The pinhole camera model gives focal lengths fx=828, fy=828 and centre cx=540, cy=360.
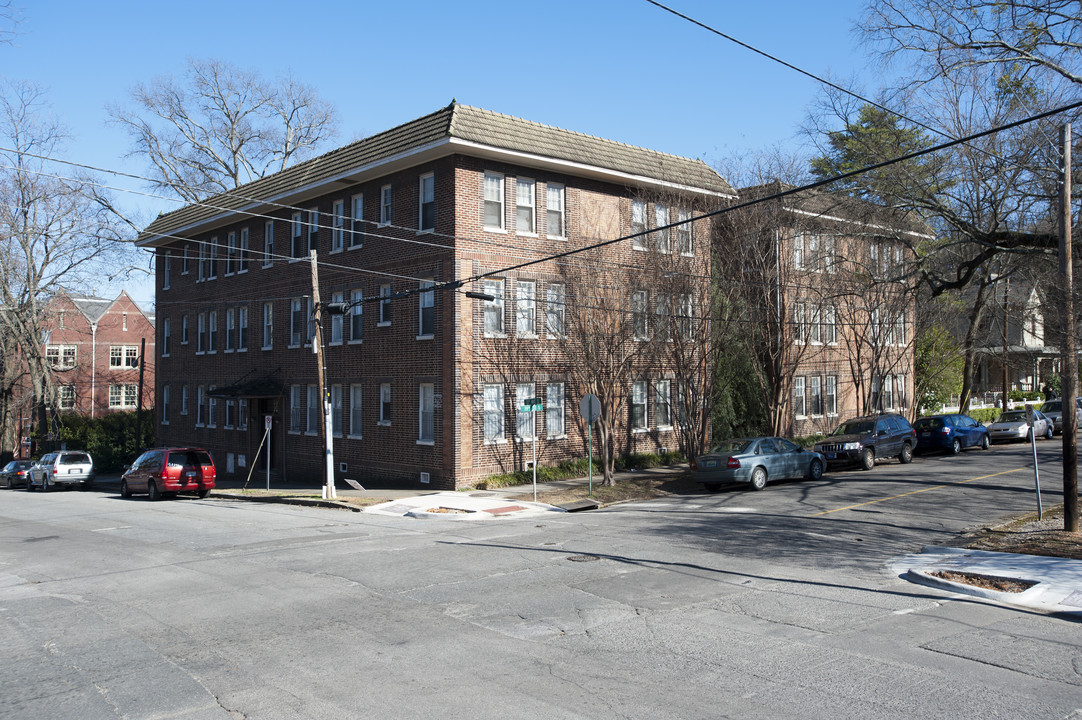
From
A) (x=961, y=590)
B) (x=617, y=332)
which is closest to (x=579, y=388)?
(x=617, y=332)

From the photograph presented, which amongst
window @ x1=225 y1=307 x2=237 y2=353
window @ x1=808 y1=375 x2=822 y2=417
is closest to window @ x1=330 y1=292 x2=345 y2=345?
window @ x1=225 y1=307 x2=237 y2=353

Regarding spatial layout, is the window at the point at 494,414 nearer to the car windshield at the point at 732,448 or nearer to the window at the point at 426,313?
the window at the point at 426,313

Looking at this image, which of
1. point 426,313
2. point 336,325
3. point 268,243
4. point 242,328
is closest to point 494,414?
point 426,313

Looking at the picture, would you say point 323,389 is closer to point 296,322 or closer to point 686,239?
point 296,322

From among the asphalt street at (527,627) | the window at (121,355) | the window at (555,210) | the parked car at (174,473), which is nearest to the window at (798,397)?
the window at (555,210)

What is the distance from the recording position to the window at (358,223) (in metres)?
29.0

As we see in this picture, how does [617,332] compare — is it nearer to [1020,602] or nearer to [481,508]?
[481,508]

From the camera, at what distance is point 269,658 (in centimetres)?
803

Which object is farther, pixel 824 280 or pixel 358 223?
pixel 358 223

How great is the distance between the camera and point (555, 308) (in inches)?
1049

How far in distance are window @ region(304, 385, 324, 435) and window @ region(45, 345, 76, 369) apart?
4026 centimetres

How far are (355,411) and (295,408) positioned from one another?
4529mm

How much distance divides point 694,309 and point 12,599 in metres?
19.5

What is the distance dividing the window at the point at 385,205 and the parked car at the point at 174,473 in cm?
989
